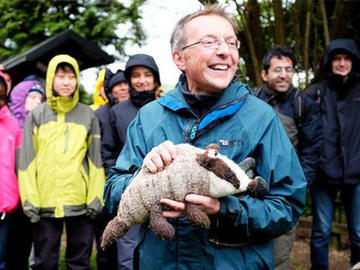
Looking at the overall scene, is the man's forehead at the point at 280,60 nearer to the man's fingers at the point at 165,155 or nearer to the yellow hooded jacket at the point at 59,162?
the yellow hooded jacket at the point at 59,162

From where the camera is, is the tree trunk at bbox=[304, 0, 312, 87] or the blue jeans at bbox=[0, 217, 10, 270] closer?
the blue jeans at bbox=[0, 217, 10, 270]

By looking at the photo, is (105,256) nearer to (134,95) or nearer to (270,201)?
(134,95)

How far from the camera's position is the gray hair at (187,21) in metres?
2.42

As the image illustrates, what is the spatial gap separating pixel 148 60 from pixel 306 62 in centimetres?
356

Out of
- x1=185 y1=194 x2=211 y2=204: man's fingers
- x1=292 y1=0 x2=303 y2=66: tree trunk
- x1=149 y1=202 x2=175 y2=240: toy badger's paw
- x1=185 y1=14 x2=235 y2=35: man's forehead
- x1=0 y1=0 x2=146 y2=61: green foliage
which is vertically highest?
x1=0 y1=0 x2=146 y2=61: green foliage

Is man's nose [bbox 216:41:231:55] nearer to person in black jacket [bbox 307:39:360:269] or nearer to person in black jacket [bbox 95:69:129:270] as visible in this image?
person in black jacket [bbox 95:69:129:270]

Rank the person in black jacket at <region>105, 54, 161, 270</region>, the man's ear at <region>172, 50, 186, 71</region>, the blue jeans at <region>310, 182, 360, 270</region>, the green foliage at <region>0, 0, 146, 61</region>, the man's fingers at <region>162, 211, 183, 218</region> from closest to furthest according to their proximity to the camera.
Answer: the man's fingers at <region>162, 211, 183, 218</region> < the man's ear at <region>172, 50, 186, 71</region> < the person in black jacket at <region>105, 54, 161, 270</region> < the blue jeans at <region>310, 182, 360, 270</region> < the green foliage at <region>0, 0, 146, 61</region>

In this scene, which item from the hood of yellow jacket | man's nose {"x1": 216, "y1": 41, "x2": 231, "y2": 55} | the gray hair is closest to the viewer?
man's nose {"x1": 216, "y1": 41, "x2": 231, "y2": 55}

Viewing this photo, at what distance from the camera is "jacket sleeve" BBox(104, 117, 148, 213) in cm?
233

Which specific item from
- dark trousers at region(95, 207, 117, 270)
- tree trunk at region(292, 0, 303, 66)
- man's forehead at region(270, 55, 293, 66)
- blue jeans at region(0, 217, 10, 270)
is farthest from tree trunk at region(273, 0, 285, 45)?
→ blue jeans at region(0, 217, 10, 270)

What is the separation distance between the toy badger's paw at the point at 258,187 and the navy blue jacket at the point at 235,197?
3.0 inches

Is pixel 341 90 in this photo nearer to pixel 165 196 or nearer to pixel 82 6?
pixel 165 196

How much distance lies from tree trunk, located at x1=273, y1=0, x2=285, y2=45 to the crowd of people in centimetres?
225

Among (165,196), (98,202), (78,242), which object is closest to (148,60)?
(98,202)
